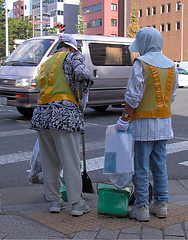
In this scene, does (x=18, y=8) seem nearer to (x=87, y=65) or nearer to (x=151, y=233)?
(x=87, y=65)

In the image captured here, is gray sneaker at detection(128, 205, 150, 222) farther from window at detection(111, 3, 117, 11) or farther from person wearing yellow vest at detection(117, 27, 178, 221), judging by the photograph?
window at detection(111, 3, 117, 11)

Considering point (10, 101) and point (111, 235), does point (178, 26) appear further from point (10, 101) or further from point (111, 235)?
point (111, 235)

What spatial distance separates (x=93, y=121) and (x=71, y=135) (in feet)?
23.1

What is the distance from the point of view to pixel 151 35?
3.82m

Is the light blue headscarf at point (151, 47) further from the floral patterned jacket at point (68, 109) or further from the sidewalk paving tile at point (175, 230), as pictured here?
the sidewalk paving tile at point (175, 230)

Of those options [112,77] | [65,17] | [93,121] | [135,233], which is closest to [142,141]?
[135,233]

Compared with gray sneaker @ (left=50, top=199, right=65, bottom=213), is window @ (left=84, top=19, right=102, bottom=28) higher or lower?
higher

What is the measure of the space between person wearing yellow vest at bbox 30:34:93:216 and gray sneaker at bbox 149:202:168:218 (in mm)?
644

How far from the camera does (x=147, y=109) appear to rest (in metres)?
3.84

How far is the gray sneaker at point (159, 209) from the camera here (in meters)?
3.93

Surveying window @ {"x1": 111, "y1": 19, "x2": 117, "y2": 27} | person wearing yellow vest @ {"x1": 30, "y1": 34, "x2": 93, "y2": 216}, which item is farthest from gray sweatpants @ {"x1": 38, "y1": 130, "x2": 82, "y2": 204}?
window @ {"x1": 111, "y1": 19, "x2": 117, "y2": 27}

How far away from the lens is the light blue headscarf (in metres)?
3.83

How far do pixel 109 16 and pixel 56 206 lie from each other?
278ft

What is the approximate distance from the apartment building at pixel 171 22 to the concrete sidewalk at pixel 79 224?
65146 millimetres
